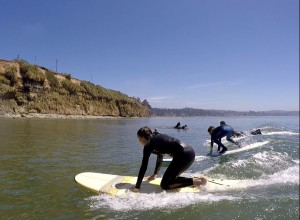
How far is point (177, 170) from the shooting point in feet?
22.5

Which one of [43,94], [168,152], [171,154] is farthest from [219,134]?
[43,94]

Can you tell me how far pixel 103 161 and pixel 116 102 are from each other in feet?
283

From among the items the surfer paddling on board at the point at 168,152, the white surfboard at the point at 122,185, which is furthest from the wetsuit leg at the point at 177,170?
the white surfboard at the point at 122,185

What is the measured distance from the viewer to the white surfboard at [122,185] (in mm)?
7098

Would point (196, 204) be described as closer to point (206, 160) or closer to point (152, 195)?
point (152, 195)

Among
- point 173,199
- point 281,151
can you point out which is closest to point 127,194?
point 173,199

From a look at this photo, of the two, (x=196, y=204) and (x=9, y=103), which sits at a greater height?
(x=9, y=103)

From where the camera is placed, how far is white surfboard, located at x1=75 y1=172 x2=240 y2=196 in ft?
23.3

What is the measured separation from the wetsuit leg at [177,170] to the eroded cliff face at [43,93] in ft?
172

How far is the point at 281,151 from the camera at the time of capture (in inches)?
551

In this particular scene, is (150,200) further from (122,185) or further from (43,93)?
(43,93)

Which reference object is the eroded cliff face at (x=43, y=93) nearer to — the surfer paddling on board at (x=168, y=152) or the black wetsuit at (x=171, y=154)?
the surfer paddling on board at (x=168, y=152)

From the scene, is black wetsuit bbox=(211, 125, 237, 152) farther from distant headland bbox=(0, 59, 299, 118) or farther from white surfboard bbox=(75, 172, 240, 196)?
distant headland bbox=(0, 59, 299, 118)

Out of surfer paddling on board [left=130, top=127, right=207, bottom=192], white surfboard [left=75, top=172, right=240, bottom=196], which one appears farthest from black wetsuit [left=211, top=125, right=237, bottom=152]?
surfer paddling on board [left=130, top=127, right=207, bottom=192]
